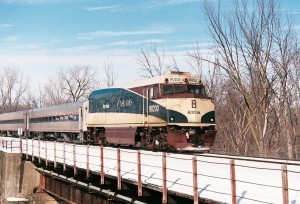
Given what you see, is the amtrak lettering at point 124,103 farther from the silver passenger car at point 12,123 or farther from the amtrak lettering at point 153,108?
the silver passenger car at point 12,123

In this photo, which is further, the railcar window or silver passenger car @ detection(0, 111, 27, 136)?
silver passenger car @ detection(0, 111, 27, 136)

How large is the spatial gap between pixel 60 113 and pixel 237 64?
55.8 ft

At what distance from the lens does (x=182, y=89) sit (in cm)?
1897

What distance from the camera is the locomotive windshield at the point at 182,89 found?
18703mm

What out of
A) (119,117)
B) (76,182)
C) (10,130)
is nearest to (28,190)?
(119,117)

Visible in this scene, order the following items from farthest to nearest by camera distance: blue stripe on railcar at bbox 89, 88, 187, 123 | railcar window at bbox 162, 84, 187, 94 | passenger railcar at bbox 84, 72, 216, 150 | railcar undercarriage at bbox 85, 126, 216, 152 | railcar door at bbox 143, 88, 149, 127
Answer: railcar door at bbox 143, 88, 149, 127, railcar window at bbox 162, 84, 187, 94, blue stripe on railcar at bbox 89, 88, 187, 123, passenger railcar at bbox 84, 72, 216, 150, railcar undercarriage at bbox 85, 126, 216, 152

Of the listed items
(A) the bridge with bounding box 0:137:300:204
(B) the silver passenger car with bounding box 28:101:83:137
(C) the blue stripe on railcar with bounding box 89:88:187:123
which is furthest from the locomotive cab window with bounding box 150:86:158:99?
(B) the silver passenger car with bounding box 28:101:83:137

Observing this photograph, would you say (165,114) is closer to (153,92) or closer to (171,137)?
(171,137)

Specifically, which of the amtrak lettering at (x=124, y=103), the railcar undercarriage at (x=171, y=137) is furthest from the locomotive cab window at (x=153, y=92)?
the amtrak lettering at (x=124, y=103)

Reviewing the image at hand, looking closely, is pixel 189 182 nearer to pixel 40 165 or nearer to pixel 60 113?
pixel 40 165

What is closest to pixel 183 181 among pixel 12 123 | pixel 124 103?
pixel 124 103

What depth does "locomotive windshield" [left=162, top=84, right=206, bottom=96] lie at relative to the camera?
18703mm

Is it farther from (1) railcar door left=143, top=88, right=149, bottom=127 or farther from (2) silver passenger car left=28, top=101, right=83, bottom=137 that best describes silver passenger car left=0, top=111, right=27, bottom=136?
(1) railcar door left=143, top=88, right=149, bottom=127

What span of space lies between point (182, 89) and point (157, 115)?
1.87 meters
